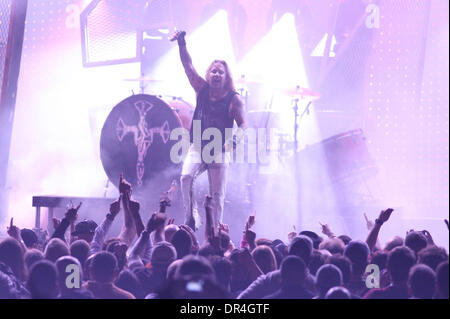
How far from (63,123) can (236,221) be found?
5.39 meters

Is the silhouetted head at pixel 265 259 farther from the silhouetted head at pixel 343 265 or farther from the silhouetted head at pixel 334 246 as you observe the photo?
the silhouetted head at pixel 334 246

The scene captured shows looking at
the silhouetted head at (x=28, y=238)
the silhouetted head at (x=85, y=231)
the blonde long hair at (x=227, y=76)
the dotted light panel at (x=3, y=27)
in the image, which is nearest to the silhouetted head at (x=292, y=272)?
the silhouetted head at (x=85, y=231)

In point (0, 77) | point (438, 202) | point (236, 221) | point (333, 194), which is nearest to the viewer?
point (236, 221)

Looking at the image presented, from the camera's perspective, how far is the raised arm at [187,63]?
680 centimetres

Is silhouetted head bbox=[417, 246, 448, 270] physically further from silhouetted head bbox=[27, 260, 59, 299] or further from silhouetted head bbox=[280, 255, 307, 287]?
silhouetted head bbox=[27, 260, 59, 299]

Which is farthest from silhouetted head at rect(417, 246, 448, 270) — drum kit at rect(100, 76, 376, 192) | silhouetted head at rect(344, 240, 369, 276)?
drum kit at rect(100, 76, 376, 192)

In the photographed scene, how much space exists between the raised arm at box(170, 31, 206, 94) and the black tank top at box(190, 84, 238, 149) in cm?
16

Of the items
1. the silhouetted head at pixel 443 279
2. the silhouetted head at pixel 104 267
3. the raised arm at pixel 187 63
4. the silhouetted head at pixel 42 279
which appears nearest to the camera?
the silhouetted head at pixel 443 279

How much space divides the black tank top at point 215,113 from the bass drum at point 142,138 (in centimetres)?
121

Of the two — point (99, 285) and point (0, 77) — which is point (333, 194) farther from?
point (99, 285)

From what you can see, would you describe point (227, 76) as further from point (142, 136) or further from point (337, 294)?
point (337, 294)

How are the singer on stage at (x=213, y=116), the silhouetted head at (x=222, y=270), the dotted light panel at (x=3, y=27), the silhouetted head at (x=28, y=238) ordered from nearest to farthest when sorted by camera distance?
the silhouetted head at (x=222, y=270), the silhouetted head at (x=28, y=238), the singer on stage at (x=213, y=116), the dotted light panel at (x=3, y=27)

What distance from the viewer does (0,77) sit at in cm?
875
